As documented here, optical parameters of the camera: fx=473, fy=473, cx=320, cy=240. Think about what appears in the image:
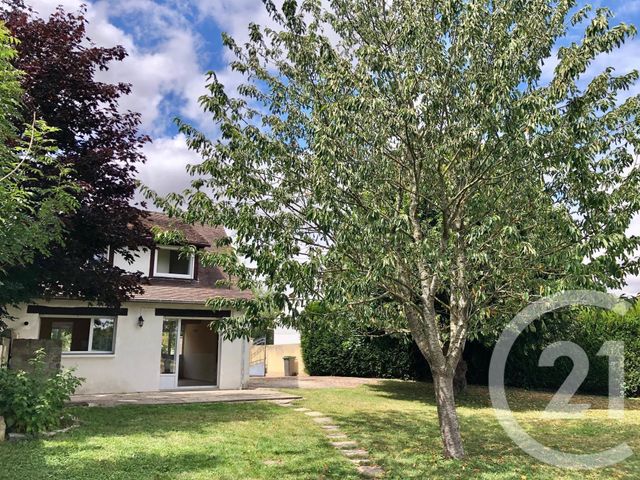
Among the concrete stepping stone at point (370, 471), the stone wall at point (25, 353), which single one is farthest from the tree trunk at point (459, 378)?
the stone wall at point (25, 353)

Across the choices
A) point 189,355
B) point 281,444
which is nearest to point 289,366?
point 189,355

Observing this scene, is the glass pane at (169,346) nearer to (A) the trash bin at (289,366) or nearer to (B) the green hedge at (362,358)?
(B) the green hedge at (362,358)

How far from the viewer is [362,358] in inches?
906

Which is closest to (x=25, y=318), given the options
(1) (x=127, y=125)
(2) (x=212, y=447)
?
(1) (x=127, y=125)

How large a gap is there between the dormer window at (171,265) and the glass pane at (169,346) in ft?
6.80

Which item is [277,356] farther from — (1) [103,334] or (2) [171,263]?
(1) [103,334]

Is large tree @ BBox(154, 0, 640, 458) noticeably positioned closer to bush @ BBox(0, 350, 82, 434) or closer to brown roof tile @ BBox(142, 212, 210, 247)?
bush @ BBox(0, 350, 82, 434)

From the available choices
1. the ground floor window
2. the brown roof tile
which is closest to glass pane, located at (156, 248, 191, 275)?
the brown roof tile

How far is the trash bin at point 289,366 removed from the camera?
25.8 meters

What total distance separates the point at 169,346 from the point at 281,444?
33.7 ft

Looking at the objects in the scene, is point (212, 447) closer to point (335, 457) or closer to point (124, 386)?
point (335, 457)

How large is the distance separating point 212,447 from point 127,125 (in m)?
8.10

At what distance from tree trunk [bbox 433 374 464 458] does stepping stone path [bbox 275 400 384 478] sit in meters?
1.28

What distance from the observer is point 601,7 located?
23.1ft
